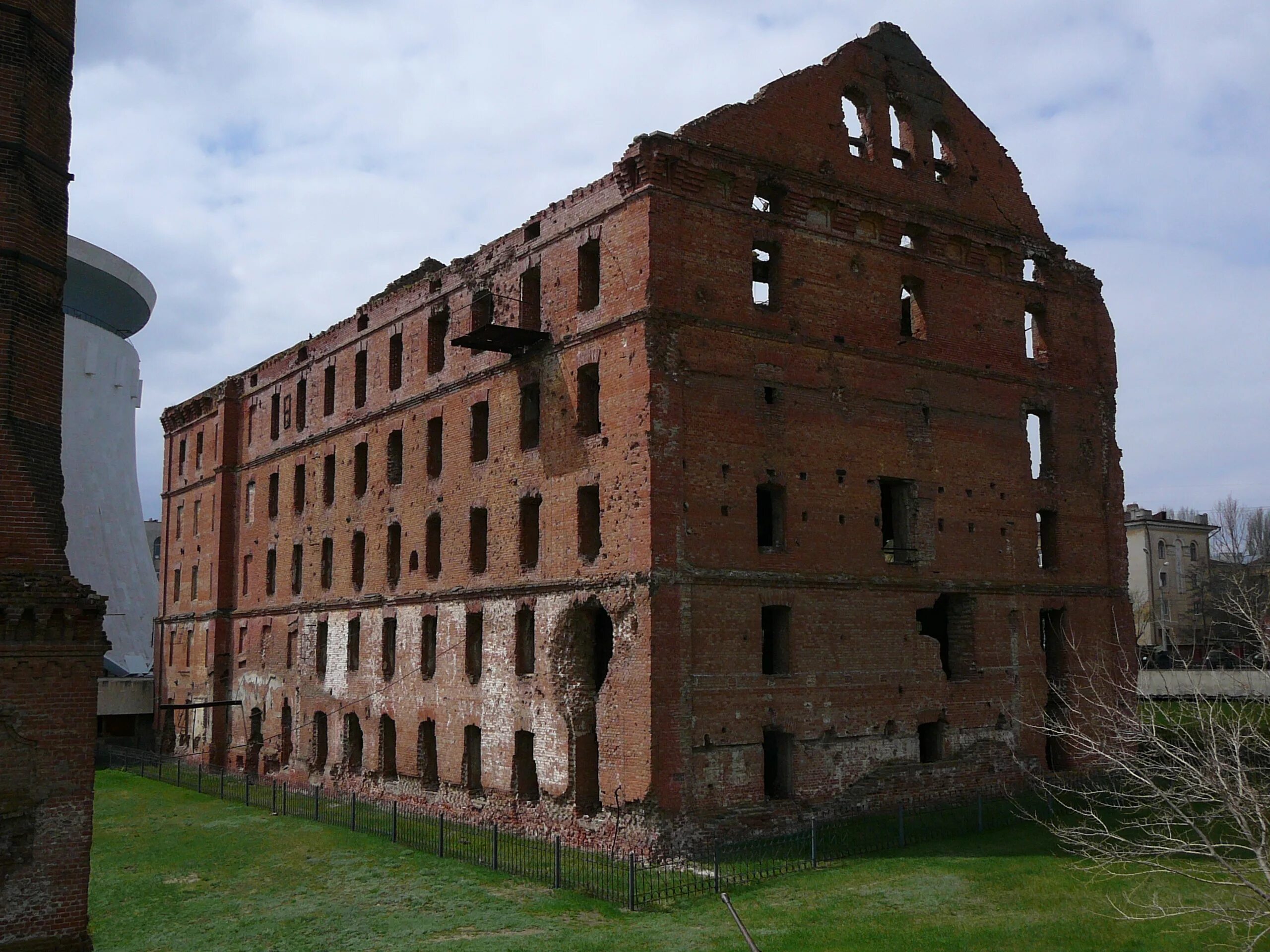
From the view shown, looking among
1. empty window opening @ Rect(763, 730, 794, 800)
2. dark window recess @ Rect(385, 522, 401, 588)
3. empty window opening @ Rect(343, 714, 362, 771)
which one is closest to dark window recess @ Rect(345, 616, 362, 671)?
empty window opening @ Rect(343, 714, 362, 771)

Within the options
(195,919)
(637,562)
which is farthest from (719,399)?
(195,919)

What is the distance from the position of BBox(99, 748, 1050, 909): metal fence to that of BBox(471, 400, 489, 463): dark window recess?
346 inches

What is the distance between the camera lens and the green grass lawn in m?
16.7

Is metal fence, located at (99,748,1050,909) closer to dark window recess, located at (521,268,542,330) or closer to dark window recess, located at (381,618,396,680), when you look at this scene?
dark window recess, located at (381,618,396,680)

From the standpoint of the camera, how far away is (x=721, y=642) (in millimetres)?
22812

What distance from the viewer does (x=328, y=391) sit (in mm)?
37000

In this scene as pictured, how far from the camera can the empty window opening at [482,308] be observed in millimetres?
28969

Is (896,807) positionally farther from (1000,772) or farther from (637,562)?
(637,562)

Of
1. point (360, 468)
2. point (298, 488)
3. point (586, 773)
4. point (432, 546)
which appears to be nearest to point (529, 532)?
point (432, 546)

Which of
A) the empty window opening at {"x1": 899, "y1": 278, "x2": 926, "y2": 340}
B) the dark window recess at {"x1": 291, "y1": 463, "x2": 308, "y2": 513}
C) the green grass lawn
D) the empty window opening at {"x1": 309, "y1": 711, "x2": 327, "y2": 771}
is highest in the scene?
the empty window opening at {"x1": 899, "y1": 278, "x2": 926, "y2": 340}

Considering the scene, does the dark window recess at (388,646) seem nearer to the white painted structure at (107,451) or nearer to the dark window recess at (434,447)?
the dark window recess at (434,447)

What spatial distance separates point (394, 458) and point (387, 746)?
798cm

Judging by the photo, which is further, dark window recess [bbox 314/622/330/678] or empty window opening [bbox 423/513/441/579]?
dark window recess [bbox 314/622/330/678]

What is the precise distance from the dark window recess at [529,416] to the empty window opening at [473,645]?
430cm
